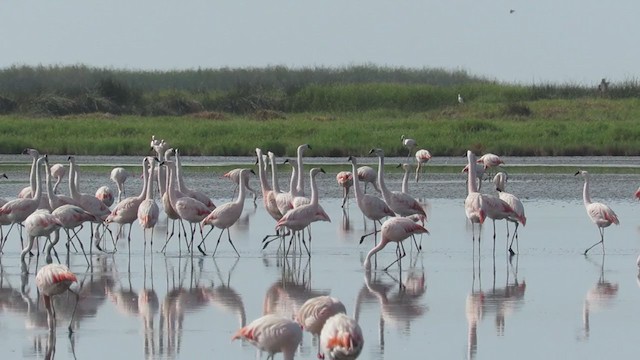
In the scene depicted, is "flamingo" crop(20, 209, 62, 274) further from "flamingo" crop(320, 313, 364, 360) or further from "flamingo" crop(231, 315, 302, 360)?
"flamingo" crop(320, 313, 364, 360)

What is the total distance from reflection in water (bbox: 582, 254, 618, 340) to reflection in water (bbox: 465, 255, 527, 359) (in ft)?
1.83

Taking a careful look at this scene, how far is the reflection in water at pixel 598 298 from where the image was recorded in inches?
401

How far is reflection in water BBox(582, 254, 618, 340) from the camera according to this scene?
1020 centimetres

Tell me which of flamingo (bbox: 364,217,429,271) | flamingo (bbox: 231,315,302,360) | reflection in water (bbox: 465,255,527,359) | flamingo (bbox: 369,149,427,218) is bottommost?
reflection in water (bbox: 465,255,527,359)

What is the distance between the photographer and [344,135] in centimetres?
3412

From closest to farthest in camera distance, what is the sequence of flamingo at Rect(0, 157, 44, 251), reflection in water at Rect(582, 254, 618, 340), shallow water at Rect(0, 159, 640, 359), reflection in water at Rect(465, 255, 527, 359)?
shallow water at Rect(0, 159, 640, 359)
reflection in water at Rect(465, 255, 527, 359)
reflection in water at Rect(582, 254, 618, 340)
flamingo at Rect(0, 157, 44, 251)

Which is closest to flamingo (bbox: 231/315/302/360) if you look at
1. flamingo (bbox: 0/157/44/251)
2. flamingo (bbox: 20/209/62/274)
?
flamingo (bbox: 20/209/62/274)

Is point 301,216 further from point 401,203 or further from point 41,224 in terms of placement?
point 41,224

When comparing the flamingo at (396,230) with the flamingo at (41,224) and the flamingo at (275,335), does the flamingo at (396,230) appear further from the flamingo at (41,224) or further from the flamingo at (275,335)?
the flamingo at (275,335)

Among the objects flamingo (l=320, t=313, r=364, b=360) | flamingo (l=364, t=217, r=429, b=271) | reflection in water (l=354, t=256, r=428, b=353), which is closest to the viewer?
flamingo (l=320, t=313, r=364, b=360)

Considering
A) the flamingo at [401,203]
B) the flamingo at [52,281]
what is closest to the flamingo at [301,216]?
the flamingo at [401,203]

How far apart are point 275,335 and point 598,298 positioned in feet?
14.3

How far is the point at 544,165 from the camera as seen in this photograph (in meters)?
28.5

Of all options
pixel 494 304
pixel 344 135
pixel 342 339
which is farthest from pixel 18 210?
pixel 344 135
